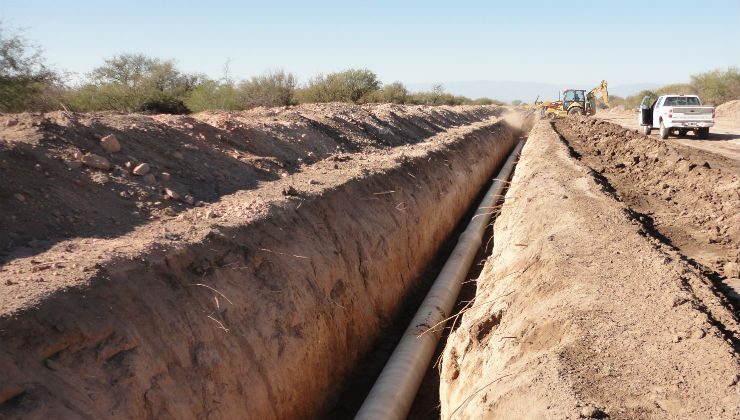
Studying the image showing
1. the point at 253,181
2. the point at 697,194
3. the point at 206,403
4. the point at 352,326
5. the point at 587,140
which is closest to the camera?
the point at 206,403

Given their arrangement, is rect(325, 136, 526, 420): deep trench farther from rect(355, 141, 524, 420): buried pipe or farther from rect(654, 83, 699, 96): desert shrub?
rect(654, 83, 699, 96): desert shrub

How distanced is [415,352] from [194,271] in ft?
9.72

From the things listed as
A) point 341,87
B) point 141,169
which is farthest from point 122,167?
point 341,87

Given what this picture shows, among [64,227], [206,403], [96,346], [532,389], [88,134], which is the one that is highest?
[88,134]

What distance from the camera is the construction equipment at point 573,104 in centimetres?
3631

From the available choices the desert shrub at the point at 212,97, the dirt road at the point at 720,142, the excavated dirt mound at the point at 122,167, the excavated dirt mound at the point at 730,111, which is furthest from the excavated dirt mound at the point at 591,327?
the excavated dirt mound at the point at 730,111

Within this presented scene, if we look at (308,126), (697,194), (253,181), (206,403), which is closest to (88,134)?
(253,181)

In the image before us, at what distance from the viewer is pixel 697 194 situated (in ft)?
34.7

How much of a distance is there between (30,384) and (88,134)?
4.88 metres

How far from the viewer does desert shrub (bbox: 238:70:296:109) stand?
23392mm

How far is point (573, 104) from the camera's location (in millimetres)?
37125

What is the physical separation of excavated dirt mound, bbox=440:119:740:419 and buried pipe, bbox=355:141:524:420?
52cm

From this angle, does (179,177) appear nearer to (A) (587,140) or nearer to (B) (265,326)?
(B) (265,326)

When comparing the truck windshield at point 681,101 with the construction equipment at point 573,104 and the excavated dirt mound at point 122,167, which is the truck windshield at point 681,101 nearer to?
the construction equipment at point 573,104
